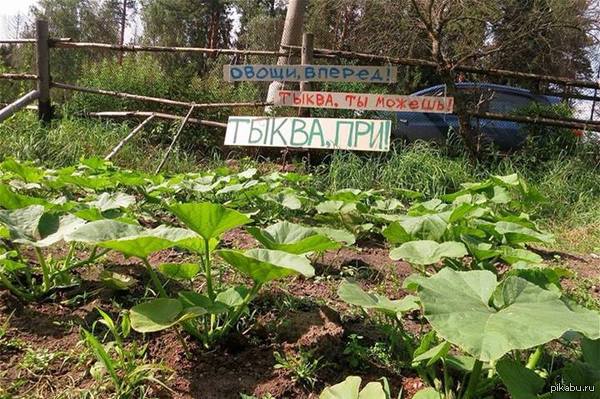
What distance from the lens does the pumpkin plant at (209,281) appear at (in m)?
1.09

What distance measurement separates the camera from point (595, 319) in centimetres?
94

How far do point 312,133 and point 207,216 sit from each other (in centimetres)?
333

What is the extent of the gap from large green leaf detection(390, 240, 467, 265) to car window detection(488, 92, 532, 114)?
4.98m

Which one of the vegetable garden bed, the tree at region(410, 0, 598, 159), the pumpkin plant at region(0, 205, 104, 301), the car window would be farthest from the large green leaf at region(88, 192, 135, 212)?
the car window

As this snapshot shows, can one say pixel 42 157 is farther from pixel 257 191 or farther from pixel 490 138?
pixel 490 138

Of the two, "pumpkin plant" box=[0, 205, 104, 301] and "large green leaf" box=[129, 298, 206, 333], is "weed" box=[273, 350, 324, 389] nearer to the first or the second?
"large green leaf" box=[129, 298, 206, 333]

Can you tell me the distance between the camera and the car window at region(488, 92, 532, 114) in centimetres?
597

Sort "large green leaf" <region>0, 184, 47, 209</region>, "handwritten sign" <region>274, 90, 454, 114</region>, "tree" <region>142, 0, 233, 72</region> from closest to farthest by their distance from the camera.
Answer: "large green leaf" <region>0, 184, 47, 209</region>, "handwritten sign" <region>274, 90, 454, 114</region>, "tree" <region>142, 0, 233, 72</region>

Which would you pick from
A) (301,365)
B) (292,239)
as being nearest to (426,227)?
(292,239)

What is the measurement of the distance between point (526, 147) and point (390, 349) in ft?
13.3

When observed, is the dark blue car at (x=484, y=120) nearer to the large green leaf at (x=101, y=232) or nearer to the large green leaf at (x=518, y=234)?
the large green leaf at (x=518, y=234)

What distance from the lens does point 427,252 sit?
1396mm

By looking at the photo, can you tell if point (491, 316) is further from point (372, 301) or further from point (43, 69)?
point (43, 69)

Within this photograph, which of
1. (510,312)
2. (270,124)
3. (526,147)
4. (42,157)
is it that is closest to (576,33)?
(526,147)
